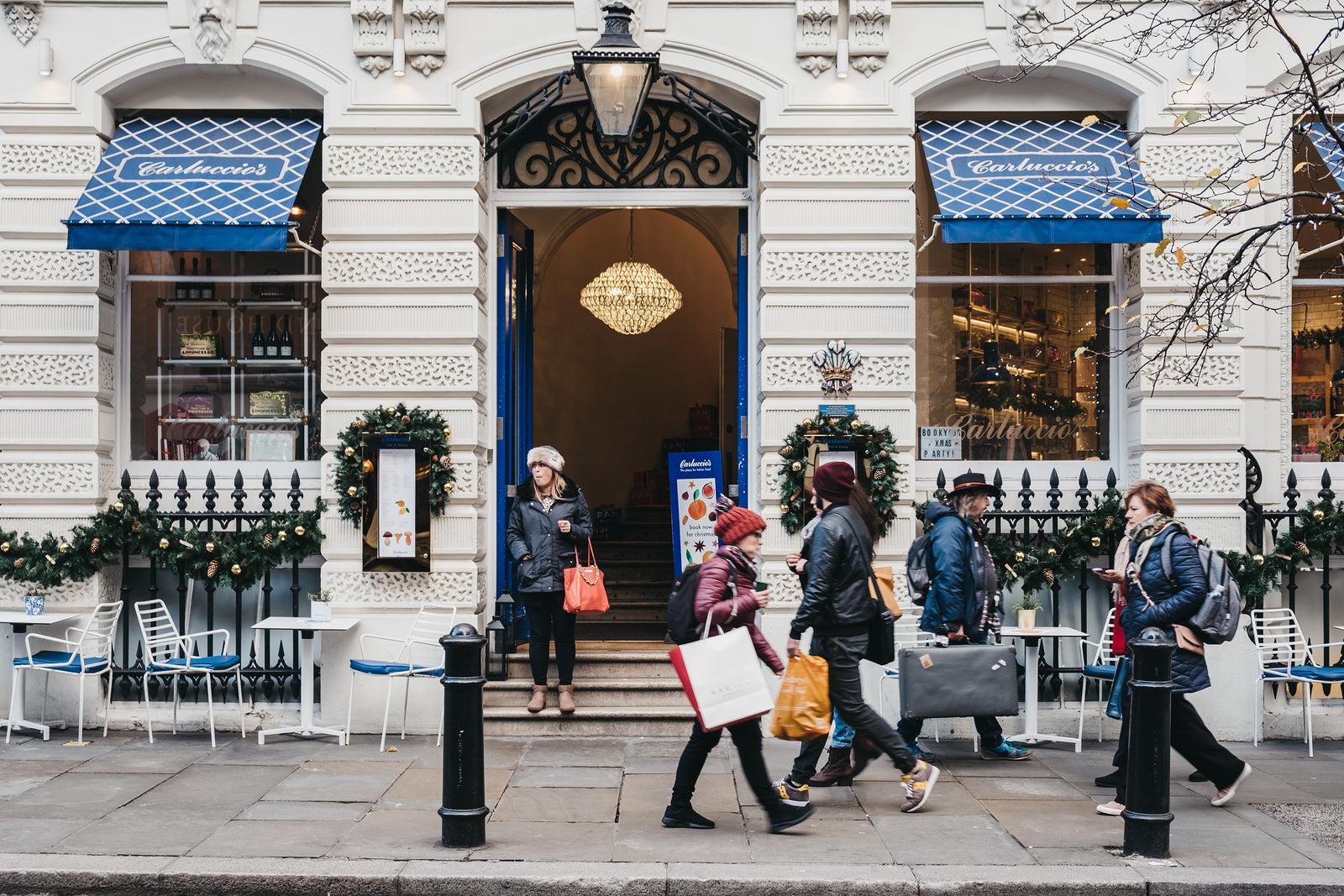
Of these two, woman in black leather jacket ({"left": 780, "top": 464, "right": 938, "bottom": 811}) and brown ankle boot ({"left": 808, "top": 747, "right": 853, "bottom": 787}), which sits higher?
woman in black leather jacket ({"left": 780, "top": 464, "right": 938, "bottom": 811})

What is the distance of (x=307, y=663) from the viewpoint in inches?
348

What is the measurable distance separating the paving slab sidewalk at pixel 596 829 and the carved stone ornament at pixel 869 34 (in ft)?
16.4

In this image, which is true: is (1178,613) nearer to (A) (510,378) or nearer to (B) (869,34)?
(B) (869,34)

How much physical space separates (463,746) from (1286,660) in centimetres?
623

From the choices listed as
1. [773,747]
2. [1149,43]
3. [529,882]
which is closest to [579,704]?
[773,747]

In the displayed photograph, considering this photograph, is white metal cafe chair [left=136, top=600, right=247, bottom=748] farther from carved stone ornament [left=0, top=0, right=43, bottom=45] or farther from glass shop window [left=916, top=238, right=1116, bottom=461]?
glass shop window [left=916, top=238, right=1116, bottom=461]

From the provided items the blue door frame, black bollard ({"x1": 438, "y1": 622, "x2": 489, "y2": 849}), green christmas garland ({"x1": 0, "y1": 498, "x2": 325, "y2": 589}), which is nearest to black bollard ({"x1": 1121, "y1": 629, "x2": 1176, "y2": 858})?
black bollard ({"x1": 438, "y1": 622, "x2": 489, "y2": 849})

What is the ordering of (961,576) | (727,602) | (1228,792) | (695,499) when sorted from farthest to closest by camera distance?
1. (695,499)
2. (961,576)
3. (1228,792)
4. (727,602)

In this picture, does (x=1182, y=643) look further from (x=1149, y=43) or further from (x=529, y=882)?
(x=1149, y=43)

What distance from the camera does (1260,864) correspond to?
5.95m

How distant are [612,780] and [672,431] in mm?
9818

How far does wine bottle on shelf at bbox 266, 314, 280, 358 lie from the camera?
9.96 m

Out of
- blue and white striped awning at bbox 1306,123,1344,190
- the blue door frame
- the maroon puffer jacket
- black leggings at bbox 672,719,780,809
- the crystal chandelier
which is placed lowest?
black leggings at bbox 672,719,780,809

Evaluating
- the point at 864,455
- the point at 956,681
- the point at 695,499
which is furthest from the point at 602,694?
the point at 956,681
